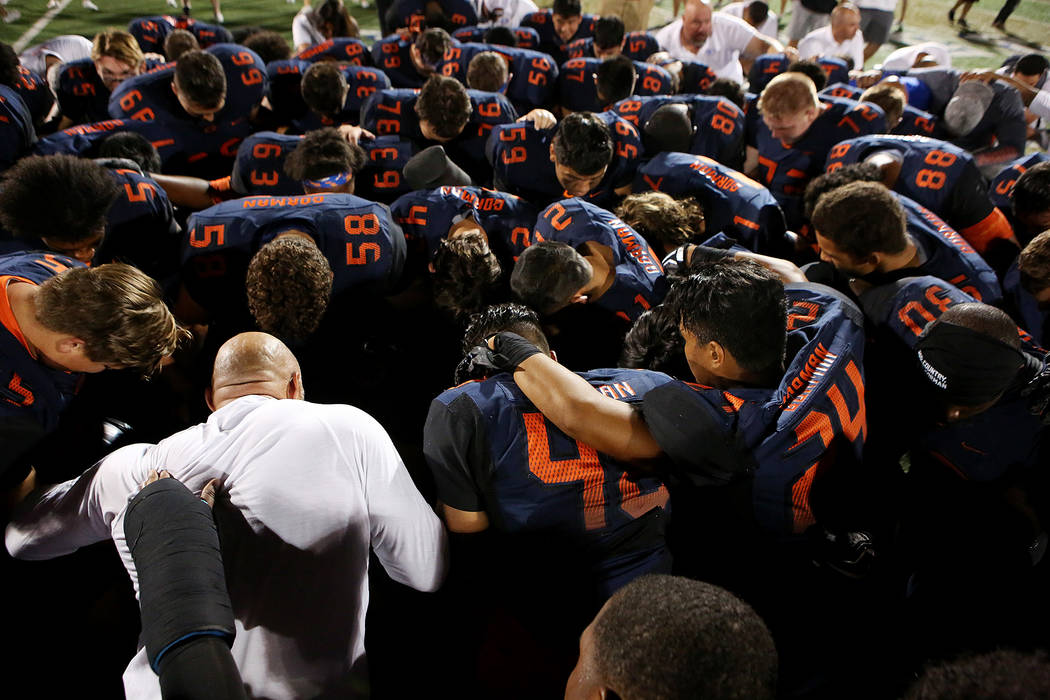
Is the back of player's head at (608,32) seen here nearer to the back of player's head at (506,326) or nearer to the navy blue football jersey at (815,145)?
the navy blue football jersey at (815,145)

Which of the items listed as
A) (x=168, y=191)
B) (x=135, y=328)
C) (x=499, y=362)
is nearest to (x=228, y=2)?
(x=168, y=191)

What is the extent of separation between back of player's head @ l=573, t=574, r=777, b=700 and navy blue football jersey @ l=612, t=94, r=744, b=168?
155 inches

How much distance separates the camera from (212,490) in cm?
144

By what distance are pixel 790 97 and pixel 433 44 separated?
366cm

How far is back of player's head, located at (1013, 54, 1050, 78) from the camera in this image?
621cm

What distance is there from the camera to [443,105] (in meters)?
4.02

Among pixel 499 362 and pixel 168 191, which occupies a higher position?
pixel 499 362

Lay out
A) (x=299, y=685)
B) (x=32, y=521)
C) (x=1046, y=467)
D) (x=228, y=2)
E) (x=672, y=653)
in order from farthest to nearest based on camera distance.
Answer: (x=228, y=2), (x=1046, y=467), (x=32, y=521), (x=299, y=685), (x=672, y=653)

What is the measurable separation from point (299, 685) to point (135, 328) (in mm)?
1395

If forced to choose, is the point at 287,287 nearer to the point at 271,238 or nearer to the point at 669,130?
the point at 271,238

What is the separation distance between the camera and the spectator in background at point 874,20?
8.96m

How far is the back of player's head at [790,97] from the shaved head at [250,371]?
371cm

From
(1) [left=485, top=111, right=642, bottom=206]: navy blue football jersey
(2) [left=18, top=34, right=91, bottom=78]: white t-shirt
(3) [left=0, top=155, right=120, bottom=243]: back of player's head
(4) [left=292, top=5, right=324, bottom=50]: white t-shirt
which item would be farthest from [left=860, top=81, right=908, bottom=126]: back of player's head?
(2) [left=18, top=34, right=91, bottom=78]: white t-shirt

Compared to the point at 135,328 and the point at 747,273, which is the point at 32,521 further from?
the point at 747,273
